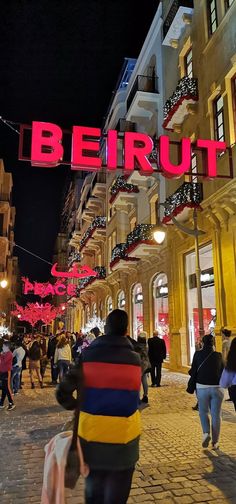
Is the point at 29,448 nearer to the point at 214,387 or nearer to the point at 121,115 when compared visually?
the point at 214,387

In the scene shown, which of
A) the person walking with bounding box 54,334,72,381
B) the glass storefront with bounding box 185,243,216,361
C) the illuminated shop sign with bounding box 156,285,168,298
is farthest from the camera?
the illuminated shop sign with bounding box 156,285,168,298

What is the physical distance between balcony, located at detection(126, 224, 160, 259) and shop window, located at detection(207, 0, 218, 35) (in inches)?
355

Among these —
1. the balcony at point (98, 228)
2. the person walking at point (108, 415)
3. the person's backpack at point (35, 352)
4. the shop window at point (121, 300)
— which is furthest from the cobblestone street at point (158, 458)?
the balcony at point (98, 228)

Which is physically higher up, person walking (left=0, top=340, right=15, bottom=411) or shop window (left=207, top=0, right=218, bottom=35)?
shop window (left=207, top=0, right=218, bottom=35)

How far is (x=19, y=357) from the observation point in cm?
1252

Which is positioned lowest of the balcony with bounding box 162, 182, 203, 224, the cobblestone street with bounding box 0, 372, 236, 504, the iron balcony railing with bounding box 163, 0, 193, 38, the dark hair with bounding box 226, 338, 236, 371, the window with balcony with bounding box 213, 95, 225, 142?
the cobblestone street with bounding box 0, 372, 236, 504

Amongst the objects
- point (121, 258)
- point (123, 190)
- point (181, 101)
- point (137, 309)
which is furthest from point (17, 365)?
point (123, 190)

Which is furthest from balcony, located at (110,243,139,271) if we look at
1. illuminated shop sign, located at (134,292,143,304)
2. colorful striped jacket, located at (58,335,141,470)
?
colorful striped jacket, located at (58,335,141,470)

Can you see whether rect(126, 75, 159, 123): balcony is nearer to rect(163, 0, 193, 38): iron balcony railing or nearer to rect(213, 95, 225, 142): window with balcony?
rect(163, 0, 193, 38): iron balcony railing

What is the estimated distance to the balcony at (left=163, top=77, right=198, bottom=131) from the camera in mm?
16875

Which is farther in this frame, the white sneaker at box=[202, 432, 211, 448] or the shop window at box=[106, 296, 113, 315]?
the shop window at box=[106, 296, 113, 315]

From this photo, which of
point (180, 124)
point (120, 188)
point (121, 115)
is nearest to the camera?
point (180, 124)

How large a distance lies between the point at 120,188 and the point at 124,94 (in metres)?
8.31

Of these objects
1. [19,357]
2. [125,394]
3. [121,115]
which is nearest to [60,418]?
[19,357]
